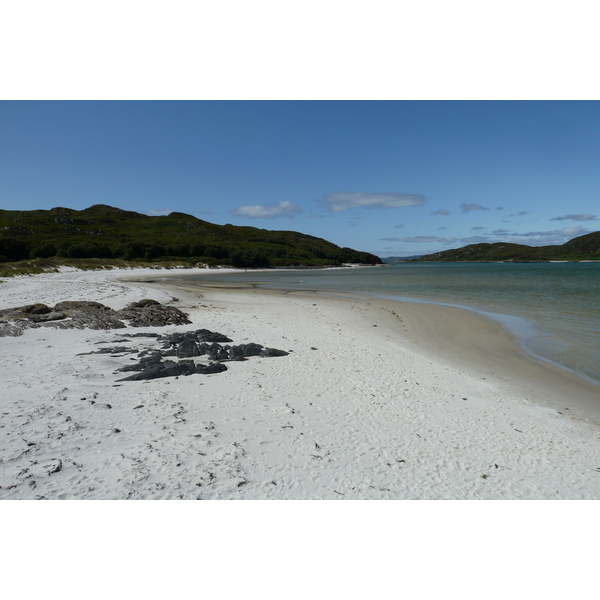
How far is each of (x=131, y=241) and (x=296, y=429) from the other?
413ft

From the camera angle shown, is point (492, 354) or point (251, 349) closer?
point (251, 349)

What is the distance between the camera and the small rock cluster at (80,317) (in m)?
12.5

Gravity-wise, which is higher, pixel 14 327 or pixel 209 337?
pixel 14 327

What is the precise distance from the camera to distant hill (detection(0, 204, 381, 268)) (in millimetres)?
88812

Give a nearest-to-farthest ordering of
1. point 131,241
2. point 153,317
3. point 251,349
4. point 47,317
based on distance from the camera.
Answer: point 251,349, point 47,317, point 153,317, point 131,241

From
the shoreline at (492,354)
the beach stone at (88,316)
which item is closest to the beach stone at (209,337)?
the beach stone at (88,316)

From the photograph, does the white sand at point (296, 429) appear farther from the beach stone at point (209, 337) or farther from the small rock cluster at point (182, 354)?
the beach stone at point (209, 337)

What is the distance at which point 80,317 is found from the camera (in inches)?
539

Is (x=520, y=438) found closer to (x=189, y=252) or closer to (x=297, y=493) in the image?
(x=297, y=493)

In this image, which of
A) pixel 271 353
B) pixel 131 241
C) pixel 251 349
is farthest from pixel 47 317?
pixel 131 241

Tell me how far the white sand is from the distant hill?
262ft

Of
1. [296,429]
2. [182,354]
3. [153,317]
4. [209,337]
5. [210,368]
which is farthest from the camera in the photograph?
[153,317]

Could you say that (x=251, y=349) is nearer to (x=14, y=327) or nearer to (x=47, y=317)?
(x=14, y=327)

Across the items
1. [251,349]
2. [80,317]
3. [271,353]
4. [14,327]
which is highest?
[80,317]
